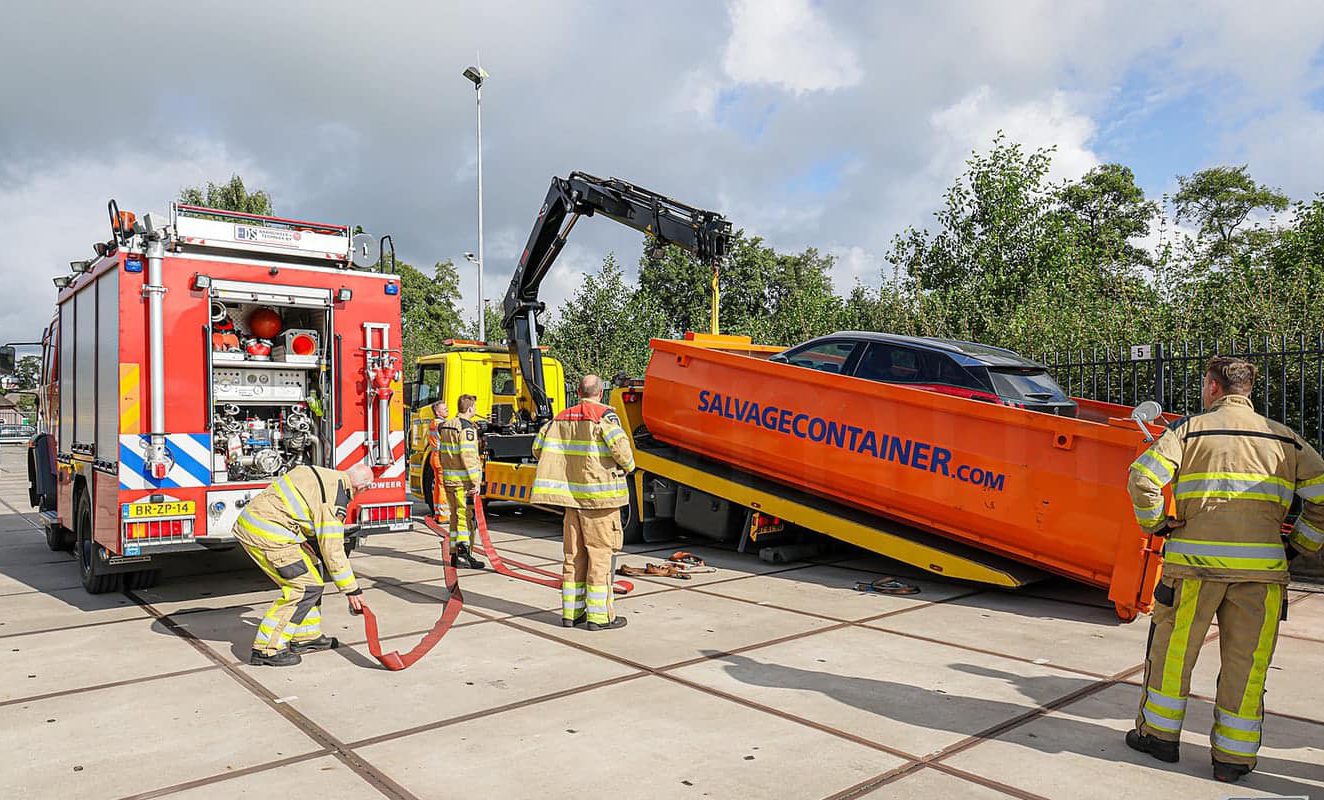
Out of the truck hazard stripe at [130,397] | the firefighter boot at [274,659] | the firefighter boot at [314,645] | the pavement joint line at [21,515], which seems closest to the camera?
the firefighter boot at [274,659]

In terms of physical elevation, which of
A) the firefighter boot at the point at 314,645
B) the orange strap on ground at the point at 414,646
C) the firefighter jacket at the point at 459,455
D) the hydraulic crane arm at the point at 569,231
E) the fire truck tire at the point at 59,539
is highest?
the hydraulic crane arm at the point at 569,231

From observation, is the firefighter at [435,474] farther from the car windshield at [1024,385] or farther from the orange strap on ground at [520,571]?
the car windshield at [1024,385]

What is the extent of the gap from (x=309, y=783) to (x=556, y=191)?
8.97 m

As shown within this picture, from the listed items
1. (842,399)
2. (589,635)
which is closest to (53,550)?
(589,635)

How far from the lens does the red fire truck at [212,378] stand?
266 inches

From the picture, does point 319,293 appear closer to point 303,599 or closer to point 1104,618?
point 303,599

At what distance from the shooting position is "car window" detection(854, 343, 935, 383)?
7.90 meters

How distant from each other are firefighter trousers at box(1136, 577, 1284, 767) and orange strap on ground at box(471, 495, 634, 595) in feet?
14.7

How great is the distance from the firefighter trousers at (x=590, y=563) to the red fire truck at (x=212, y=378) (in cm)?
201

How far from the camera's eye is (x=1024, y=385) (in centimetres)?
A: 762

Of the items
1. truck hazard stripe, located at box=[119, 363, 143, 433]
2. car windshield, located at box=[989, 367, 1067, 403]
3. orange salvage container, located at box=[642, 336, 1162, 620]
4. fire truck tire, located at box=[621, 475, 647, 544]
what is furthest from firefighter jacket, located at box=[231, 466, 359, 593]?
car windshield, located at box=[989, 367, 1067, 403]

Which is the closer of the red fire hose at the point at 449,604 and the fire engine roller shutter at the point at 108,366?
the red fire hose at the point at 449,604

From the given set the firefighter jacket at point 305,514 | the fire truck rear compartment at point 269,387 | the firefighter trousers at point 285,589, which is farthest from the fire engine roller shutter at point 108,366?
the firefighter trousers at point 285,589

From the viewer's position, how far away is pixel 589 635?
20.5 ft
